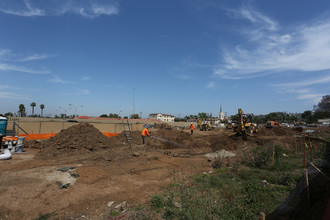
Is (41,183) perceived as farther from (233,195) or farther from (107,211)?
(233,195)

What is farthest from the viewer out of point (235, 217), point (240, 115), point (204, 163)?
point (240, 115)

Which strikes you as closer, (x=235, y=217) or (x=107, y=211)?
(x=235, y=217)

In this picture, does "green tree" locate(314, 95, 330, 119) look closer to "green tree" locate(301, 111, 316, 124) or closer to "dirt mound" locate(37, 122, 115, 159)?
"green tree" locate(301, 111, 316, 124)

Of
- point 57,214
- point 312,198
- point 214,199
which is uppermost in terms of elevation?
point 312,198

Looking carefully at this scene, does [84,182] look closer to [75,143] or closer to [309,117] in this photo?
[75,143]

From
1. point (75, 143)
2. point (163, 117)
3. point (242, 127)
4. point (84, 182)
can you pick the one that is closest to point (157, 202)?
point (84, 182)

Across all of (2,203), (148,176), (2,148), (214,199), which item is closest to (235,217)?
(214,199)

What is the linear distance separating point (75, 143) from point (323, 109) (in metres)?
103

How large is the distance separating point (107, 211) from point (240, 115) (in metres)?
16.1

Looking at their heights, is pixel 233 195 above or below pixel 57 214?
above

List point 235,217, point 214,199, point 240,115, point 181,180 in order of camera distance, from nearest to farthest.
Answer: point 235,217 < point 214,199 < point 181,180 < point 240,115

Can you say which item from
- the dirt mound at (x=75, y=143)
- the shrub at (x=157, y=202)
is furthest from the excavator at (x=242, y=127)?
the shrub at (x=157, y=202)

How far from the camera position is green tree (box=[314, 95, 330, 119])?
269ft

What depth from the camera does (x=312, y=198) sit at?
2.71 meters
